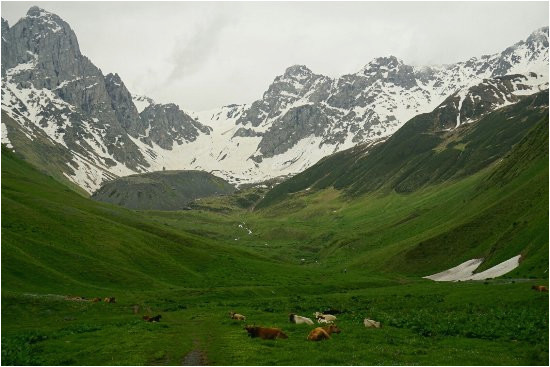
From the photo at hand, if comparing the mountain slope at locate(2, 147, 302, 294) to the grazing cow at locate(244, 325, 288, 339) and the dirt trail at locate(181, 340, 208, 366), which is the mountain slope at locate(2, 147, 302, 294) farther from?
the dirt trail at locate(181, 340, 208, 366)

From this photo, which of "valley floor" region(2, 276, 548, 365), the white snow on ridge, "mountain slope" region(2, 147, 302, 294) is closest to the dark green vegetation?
"valley floor" region(2, 276, 548, 365)

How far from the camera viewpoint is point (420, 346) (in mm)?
33375

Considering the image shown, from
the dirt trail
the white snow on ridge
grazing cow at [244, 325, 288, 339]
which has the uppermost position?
the white snow on ridge

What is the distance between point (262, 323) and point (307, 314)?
1078 cm

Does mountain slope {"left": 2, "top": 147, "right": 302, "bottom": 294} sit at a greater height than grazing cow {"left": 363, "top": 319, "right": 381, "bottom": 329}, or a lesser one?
greater

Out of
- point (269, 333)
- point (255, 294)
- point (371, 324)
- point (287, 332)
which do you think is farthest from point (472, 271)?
point (269, 333)

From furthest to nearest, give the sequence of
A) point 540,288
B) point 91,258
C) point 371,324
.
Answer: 1. point 91,258
2. point 540,288
3. point 371,324

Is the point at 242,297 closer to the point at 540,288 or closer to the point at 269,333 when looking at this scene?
the point at 540,288

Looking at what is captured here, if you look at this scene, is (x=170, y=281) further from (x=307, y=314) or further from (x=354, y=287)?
(x=307, y=314)

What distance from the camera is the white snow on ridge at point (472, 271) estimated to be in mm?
88438

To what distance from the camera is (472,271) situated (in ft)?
358

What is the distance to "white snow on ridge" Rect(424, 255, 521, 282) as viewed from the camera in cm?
8844

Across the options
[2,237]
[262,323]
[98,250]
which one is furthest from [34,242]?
[262,323]

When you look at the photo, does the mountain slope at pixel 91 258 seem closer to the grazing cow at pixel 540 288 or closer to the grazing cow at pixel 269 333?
the grazing cow at pixel 269 333
